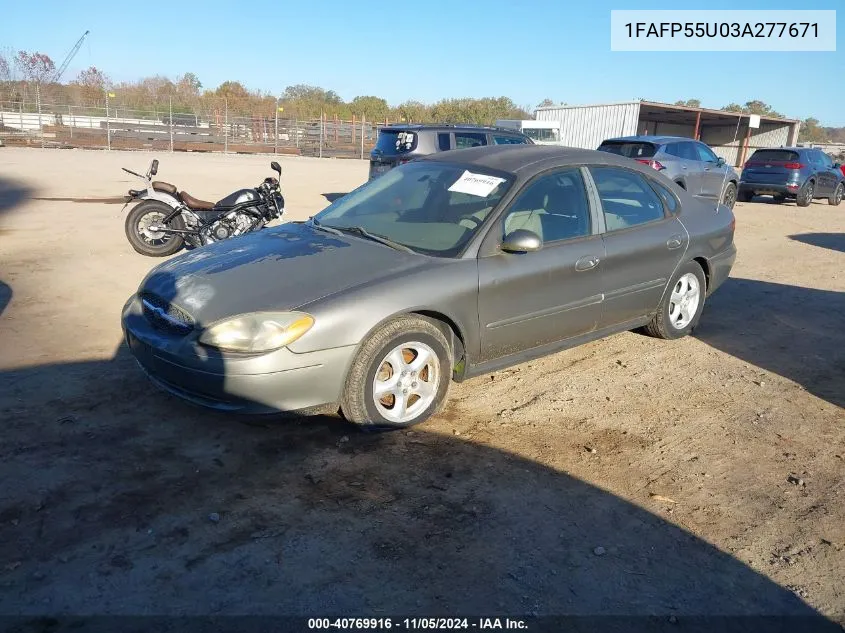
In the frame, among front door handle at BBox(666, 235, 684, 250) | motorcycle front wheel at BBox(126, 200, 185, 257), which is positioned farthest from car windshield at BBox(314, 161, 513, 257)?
motorcycle front wheel at BBox(126, 200, 185, 257)

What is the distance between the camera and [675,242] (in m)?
5.30

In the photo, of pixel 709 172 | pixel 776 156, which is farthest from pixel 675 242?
pixel 776 156

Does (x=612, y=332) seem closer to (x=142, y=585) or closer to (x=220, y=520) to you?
(x=220, y=520)

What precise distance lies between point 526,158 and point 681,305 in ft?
6.50

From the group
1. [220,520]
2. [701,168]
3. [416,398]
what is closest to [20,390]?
[220,520]

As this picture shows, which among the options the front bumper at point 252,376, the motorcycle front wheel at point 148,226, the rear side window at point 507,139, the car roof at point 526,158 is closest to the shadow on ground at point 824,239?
the rear side window at point 507,139

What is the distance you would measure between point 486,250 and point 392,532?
188 cm

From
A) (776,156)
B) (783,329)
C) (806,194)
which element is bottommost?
(783,329)

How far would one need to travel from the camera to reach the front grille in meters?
3.61

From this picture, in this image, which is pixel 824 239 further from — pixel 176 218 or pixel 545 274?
pixel 176 218

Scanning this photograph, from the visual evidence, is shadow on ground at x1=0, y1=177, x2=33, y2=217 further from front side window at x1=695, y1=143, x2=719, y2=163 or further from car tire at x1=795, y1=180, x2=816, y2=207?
car tire at x1=795, y1=180, x2=816, y2=207

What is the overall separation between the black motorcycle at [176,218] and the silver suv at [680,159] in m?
7.62

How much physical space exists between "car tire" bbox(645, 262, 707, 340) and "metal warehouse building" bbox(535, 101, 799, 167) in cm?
2559

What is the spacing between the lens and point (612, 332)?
16.6ft
